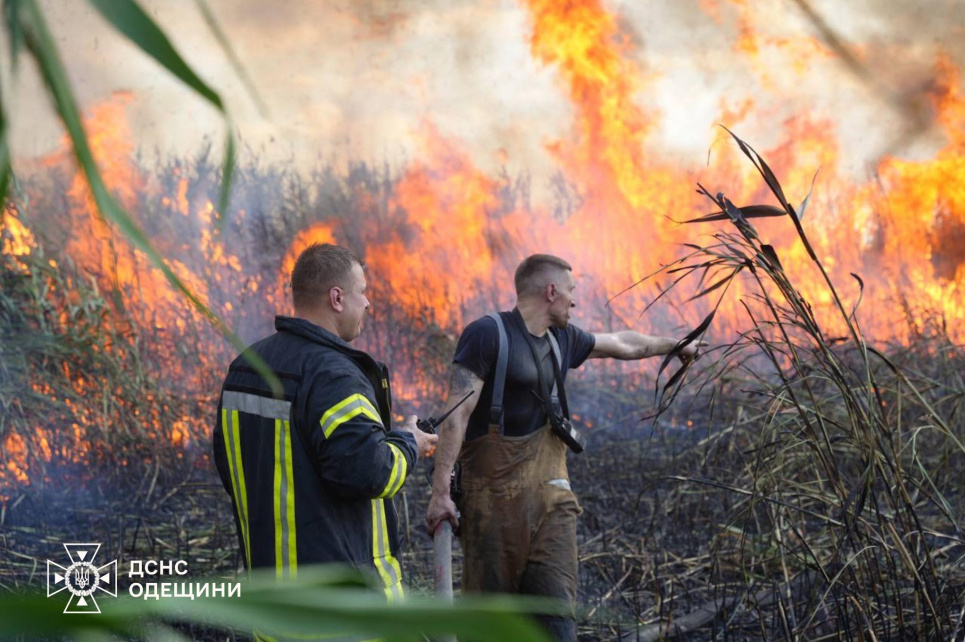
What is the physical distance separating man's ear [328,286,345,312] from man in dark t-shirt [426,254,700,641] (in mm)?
1234

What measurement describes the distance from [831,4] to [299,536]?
43.2 feet

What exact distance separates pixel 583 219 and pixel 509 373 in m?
9.10

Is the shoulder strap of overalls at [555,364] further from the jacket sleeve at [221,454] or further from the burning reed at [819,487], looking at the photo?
the jacket sleeve at [221,454]

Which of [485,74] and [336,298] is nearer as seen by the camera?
[336,298]

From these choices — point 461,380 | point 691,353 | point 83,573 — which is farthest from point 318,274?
point 83,573

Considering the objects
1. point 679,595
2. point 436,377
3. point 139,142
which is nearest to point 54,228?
point 139,142

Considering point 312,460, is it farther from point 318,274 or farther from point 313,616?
point 313,616

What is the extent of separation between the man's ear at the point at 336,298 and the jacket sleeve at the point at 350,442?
1.05 feet

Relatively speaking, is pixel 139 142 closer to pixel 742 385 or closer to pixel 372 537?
pixel 742 385

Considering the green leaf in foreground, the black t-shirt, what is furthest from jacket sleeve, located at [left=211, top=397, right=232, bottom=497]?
the green leaf in foreground

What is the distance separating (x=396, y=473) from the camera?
300cm

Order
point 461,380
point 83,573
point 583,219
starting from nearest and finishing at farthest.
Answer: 1. point 461,380
2. point 83,573
3. point 583,219

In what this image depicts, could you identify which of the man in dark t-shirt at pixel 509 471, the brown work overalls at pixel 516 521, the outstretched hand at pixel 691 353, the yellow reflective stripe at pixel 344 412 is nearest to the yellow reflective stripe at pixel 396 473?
the yellow reflective stripe at pixel 344 412

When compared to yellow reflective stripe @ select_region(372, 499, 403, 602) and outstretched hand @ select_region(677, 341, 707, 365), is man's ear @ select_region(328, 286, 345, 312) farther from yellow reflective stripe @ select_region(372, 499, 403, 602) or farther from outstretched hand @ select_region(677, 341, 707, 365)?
outstretched hand @ select_region(677, 341, 707, 365)
